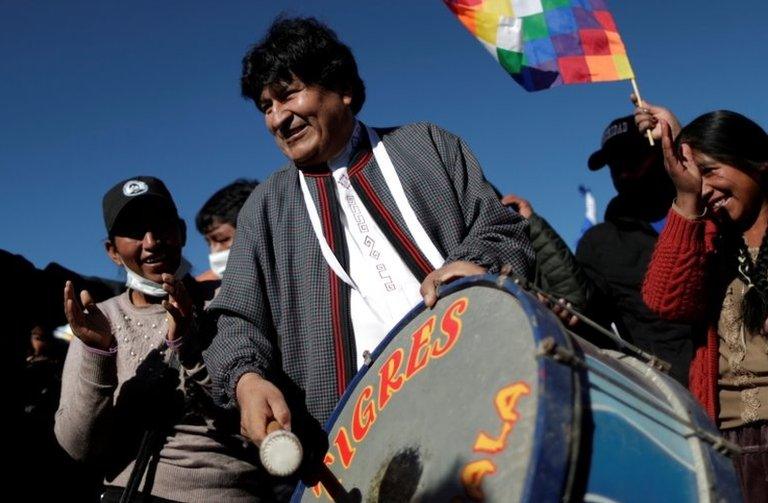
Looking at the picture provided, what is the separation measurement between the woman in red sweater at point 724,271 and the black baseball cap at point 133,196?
1.82 metres

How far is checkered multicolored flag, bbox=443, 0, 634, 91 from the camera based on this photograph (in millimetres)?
3590

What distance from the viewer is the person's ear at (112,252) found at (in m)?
3.26

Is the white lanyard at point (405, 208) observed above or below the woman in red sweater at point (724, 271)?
above

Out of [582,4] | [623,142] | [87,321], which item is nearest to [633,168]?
[623,142]

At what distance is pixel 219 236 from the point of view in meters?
4.80

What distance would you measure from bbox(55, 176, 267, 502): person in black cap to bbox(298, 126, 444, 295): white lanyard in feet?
1.62

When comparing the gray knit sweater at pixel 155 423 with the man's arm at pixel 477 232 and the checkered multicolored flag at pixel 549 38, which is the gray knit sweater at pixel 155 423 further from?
the checkered multicolored flag at pixel 549 38

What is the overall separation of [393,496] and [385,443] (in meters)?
0.15

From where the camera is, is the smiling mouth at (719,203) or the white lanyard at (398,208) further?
the smiling mouth at (719,203)

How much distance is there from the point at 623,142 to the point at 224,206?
88.2 inches

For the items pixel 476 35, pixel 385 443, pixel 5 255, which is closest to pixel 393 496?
pixel 385 443

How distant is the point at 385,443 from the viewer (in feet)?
5.73

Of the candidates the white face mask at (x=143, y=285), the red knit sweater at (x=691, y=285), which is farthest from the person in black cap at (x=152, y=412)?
the red knit sweater at (x=691, y=285)

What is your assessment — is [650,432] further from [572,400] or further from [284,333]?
[284,333]
